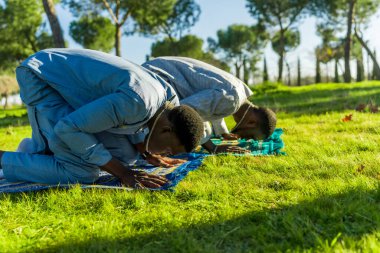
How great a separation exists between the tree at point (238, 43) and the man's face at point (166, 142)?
4613 cm

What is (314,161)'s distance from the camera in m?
3.97

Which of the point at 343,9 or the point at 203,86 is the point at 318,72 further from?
the point at 203,86

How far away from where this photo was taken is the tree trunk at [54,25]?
11.9m

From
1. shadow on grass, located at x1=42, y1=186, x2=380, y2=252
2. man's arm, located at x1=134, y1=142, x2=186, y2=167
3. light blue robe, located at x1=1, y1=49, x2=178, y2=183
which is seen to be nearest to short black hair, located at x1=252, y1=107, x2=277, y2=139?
man's arm, located at x1=134, y1=142, x2=186, y2=167

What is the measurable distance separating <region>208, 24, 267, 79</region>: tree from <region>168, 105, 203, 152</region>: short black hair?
4617 centimetres

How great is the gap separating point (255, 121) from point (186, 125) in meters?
1.97

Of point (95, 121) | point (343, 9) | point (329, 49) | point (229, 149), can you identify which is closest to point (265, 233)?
point (95, 121)

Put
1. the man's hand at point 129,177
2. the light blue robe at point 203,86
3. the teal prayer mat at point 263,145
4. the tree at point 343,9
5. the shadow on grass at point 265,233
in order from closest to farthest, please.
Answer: the shadow on grass at point 265,233
the man's hand at point 129,177
the light blue robe at point 203,86
the teal prayer mat at point 263,145
the tree at point 343,9

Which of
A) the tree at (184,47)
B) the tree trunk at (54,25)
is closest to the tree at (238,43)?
the tree at (184,47)

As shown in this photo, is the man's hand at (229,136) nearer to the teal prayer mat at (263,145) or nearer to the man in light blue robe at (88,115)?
the teal prayer mat at (263,145)

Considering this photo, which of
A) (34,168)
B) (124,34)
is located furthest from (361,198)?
(124,34)

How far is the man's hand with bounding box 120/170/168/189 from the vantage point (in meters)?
3.24

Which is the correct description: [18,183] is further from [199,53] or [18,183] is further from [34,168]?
[199,53]

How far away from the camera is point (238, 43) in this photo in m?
49.8
